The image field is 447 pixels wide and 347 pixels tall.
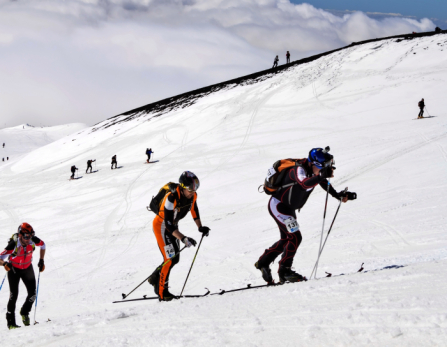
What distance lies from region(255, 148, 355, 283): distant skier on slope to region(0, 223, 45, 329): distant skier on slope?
4366 mm

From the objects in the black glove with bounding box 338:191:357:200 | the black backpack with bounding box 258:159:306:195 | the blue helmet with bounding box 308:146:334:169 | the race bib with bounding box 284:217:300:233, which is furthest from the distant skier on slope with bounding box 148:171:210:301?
the black glove with bounding box 338:191:357:200

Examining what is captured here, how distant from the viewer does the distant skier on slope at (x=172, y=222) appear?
19.3 feet

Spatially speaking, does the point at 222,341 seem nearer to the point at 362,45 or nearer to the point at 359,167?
the point at 359,167

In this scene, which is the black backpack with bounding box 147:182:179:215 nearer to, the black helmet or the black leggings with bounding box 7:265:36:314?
the black helmet

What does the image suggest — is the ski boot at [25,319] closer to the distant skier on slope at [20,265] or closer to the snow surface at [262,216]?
the distant skier on slope at [20,265]

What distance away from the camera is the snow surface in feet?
11.6

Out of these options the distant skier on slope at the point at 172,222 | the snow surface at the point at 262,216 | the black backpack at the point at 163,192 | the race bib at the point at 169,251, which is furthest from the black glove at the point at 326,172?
the race bib at the point at 169,251

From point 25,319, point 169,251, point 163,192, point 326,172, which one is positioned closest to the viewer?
point 326,172

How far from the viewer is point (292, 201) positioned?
5891 millimetres

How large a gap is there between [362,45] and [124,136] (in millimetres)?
27726

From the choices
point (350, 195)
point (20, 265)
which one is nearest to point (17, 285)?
point (20, 265)

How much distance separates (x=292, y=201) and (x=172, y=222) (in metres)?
1.94

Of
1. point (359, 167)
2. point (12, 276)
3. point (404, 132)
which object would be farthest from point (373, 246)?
point (404, 132)

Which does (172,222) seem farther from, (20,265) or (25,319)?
(25,319)
